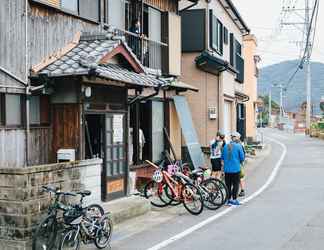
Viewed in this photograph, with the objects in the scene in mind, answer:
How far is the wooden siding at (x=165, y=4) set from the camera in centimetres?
1729

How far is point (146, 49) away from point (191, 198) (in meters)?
5.90

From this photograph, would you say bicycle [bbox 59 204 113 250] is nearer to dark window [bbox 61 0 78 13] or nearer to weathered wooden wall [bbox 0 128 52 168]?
weathered wooden wall [bbox 0 128 52 168]

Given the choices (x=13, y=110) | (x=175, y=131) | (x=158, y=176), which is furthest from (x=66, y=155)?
(x=175, y=131)

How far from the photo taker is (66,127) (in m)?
11.3

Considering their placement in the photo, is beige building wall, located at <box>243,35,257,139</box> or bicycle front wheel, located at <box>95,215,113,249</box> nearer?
bicycle front wheel, located at <box>95,215,113,249</box>

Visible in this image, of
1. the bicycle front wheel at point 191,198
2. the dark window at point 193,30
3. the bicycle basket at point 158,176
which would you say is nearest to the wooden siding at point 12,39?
the bicycle basket at point 158,176

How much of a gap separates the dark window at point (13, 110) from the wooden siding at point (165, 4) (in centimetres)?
747

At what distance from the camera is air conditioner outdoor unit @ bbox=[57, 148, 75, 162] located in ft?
36.7

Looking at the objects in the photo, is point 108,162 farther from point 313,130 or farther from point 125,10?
point 313,130

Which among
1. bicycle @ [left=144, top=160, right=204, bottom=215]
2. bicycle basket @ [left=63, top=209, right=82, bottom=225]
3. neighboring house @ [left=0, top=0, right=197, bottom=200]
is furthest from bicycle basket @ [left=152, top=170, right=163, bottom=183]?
bicycle basket @ [left=63, top=209, right=82, bottom=225]

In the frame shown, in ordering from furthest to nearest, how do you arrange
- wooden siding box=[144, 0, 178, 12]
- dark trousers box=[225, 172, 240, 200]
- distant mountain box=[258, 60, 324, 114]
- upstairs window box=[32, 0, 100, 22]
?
distant mountain box=[258, 60, 324, 114] < wooden siding box=[144, 0, 178, 12] < dark trousers box=[225, 172, 240, 200] < upstairs window box=[32, 0, 100, 22]

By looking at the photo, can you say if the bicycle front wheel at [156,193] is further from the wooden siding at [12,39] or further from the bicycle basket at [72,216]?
the bicycle basket at [72,216]

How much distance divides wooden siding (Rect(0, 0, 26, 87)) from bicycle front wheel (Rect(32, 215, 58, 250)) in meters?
3.15

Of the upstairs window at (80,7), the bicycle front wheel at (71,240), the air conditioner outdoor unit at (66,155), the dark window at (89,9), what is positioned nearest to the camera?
the bicycle front wheel at (71,240)
